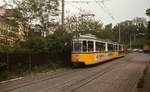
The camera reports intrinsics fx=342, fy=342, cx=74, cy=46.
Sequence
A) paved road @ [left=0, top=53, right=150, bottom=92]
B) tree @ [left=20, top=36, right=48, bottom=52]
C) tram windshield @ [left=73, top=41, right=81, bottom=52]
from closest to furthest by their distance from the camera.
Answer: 1. paved road @ [left=0, top=53, right=150, bottom=92]
2. tree @ [left=20, top=36, right=48, bottom=52]
3. tram windshield @ [left=73, top=41, right=81, bottom=52]

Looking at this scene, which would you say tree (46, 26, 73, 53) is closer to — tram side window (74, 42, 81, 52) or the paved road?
tram side window (74, 42, 81, 52)

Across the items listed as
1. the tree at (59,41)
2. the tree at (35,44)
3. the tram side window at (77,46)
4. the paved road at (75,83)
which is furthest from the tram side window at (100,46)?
the paved road at (75,83)

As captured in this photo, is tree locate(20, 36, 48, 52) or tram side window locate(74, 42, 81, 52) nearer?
tree locate(20, 36, 48, 52)

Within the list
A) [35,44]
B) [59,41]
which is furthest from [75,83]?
[59,41]

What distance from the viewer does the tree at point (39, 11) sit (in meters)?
33.2

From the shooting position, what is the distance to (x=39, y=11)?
34.0m

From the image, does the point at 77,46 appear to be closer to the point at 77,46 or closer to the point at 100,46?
the point at 77,46

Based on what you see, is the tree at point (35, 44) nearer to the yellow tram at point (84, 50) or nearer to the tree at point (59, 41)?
the tree at point (59, 41)

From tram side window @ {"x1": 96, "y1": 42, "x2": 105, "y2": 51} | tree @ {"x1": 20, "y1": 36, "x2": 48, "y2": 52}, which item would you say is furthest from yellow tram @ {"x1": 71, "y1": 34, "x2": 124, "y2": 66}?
tree @ {"x1": 20, "y1": 36, "x2": 48, "y2": 52}

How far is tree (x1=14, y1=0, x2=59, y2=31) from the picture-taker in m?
33.2

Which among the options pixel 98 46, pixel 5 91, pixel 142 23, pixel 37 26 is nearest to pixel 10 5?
pixel 37 26

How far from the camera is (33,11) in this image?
1324 inches

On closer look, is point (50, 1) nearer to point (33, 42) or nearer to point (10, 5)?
point (10, 5)

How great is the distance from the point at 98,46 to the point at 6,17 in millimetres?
9391
